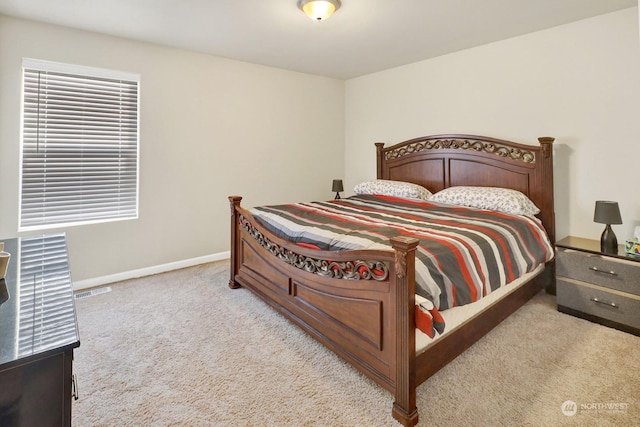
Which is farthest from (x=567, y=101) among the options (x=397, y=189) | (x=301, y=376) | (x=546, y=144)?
(x=301, y=376)

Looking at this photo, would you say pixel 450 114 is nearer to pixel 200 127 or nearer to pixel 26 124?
pixel 200 127

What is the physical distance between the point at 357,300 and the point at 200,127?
288cm

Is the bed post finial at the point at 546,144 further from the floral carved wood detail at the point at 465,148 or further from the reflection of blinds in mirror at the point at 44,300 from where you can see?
the reflection of blinds in mirror at the point at 44,300

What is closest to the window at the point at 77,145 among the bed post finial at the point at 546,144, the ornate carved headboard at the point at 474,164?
the ornate carved headboard at the point at 474,164

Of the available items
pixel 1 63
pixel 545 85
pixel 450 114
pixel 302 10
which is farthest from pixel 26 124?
pixel 545 85

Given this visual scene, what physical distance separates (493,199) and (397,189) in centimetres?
104

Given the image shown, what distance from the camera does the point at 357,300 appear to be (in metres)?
1.77

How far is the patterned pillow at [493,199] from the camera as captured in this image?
9.33 feet

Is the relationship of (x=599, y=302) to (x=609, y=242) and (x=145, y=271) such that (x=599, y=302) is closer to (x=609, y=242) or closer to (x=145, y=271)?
(x=609, y=242)

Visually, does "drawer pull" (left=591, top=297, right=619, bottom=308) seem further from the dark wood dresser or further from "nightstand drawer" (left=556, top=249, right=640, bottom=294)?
the dark wood dresser

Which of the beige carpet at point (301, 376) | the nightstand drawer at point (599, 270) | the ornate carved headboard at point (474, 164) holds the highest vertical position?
the ornate carved headboard at point (474, 164)

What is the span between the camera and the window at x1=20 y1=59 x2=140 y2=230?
286 cm

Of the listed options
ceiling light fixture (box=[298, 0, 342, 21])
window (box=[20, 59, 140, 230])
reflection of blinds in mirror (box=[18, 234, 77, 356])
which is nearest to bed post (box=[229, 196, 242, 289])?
window (box=[20, 59, 140, 230])

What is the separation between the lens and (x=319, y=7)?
2459 millimetres
